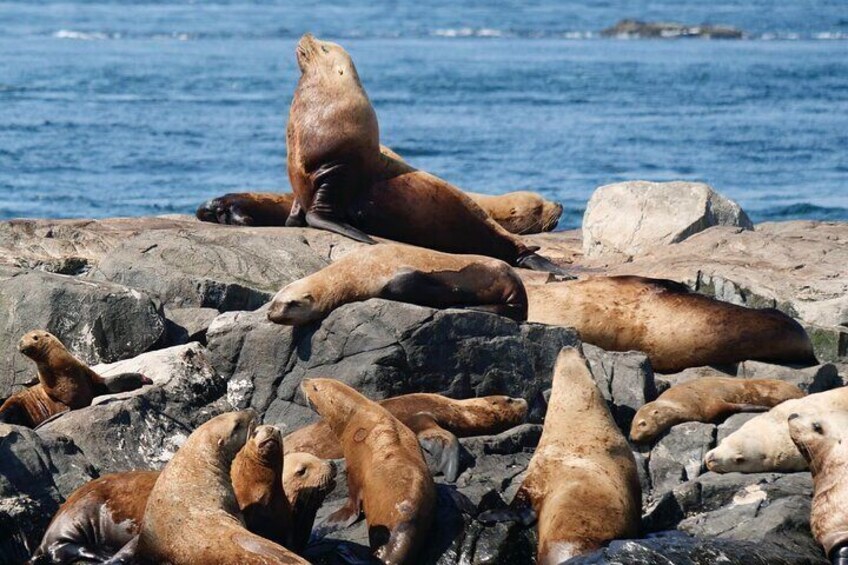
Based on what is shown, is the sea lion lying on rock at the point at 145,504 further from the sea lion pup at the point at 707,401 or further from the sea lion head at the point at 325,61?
the sea lion head at the point at 325,61

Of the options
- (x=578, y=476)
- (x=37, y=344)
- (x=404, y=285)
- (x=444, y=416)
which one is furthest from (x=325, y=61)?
(x=578, y=476)

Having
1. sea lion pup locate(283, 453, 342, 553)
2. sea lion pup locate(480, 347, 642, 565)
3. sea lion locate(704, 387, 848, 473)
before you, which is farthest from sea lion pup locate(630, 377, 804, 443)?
sea lion pup locate(283, 453, 342, 553)

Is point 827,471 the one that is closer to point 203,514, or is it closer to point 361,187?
point 203,514

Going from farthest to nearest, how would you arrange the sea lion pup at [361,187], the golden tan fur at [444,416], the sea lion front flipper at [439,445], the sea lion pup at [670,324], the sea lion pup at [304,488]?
the sea lion pup at [361,187] → the sea lion pup at [670,324] → the golden tan fur at [444,416] → the sea lion front flipper at [439,445] → the sea lion pup at [304,488]

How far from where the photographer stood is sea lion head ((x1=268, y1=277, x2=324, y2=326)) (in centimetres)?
1007

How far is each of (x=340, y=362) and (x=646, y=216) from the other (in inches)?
217

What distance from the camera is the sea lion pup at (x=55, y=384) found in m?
9.91

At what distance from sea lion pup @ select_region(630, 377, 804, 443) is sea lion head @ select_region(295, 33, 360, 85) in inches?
173

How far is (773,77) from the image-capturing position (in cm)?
3881

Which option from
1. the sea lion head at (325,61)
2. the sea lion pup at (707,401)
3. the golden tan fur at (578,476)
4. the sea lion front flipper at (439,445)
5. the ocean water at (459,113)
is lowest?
the ocean water at (459,113)

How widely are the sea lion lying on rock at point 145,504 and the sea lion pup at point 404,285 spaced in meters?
2.18

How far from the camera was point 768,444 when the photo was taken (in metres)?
9.29

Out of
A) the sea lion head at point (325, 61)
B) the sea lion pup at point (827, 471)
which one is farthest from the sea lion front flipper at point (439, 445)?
the sea lion head at point (325, 61)

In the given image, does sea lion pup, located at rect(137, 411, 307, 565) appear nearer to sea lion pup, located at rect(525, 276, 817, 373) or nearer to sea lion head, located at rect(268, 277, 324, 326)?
sea lion head, located at rect(268, 277, 324, 326)
